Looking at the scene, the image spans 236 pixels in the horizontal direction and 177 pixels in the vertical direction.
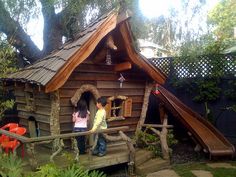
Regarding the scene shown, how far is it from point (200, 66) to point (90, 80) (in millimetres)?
5473

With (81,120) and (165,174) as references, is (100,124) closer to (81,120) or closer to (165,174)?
(81,120)

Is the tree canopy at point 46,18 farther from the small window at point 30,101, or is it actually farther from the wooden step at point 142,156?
the wooden step at point 142,156

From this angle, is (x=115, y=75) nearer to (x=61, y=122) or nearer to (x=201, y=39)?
(x=61, y=122)

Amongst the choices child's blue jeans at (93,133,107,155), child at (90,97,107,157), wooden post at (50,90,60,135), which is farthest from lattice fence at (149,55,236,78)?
wooden post at (50,90,60,135)

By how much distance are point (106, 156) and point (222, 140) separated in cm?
440

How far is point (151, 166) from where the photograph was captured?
884 centimetres

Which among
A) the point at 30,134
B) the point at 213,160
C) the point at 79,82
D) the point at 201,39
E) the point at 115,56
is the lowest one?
the point at 213,160

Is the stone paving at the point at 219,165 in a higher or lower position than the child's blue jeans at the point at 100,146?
lower

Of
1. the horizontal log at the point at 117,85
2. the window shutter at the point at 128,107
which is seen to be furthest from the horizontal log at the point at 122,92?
the window shutter at the point at 128,107

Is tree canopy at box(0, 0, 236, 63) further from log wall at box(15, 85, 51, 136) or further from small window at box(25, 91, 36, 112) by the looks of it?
log wall at box(15, 85, 51, 136)

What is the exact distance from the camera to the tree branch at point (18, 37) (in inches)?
432

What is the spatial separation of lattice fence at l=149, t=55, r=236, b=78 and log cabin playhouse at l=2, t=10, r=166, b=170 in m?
2.89

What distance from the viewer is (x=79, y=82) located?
9352 millimetres

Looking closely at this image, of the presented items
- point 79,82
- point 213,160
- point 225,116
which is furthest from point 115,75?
point 225,116
